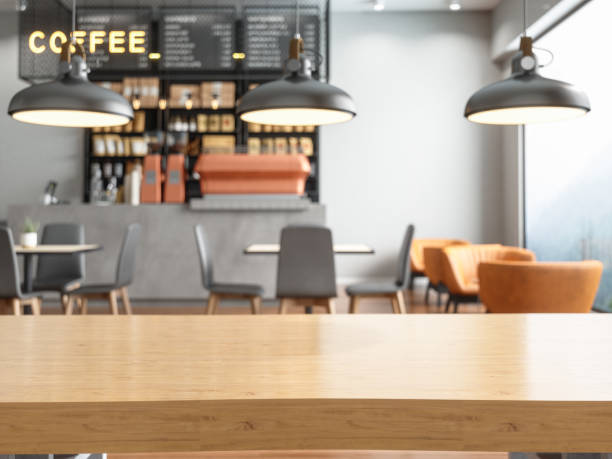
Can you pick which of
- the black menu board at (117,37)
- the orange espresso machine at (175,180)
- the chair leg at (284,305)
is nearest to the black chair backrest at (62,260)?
the orange espresso machine at (175,180)

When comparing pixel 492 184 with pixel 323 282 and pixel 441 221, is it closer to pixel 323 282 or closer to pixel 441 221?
pixel 441 221

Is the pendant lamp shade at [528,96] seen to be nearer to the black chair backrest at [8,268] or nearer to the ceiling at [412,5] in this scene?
the black chair backrest at [8,268]

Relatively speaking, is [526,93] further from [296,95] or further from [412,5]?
[412,5]

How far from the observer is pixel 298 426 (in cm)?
78

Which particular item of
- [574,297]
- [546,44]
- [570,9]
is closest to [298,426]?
[574,297]

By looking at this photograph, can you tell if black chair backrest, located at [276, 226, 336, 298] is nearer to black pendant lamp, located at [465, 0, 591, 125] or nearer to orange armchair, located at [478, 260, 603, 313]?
orange armchair, located at [478, 260, 603, 313]

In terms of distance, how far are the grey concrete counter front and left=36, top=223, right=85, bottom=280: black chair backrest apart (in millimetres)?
802

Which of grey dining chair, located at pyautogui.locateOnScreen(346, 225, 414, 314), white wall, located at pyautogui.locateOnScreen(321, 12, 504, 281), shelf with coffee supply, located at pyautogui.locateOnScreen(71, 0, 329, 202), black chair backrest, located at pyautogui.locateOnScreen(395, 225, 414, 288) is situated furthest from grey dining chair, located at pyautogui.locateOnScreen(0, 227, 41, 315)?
white wall, located at pyautogui.locateOnScreen(321, 12, 504, 281)

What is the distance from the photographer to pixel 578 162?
21.5ft

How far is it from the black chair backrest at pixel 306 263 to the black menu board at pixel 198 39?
4323 mm

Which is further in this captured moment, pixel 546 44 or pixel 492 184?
pixel 492 184

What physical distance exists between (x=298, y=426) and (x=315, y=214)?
526 centimetres

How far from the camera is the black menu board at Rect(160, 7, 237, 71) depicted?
284 inches

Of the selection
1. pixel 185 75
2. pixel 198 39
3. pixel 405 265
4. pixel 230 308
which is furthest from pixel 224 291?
pixel 185 75
